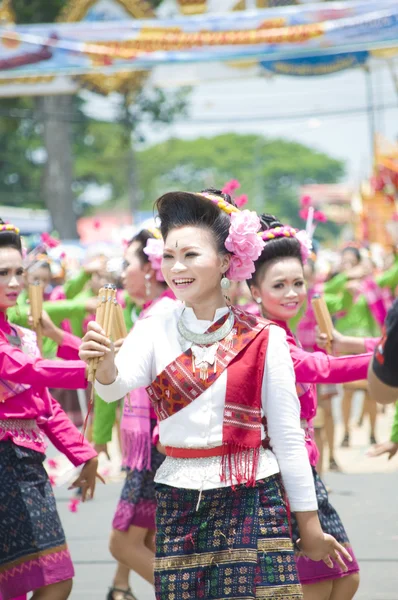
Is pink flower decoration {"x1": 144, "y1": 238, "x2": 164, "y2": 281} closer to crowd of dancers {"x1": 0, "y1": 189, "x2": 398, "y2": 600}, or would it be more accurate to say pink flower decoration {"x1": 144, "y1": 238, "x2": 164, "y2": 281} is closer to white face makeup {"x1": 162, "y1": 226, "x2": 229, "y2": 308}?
crowd of dancers {"x1": 0, "y1": 189, "x2": 398, "y2": 600}

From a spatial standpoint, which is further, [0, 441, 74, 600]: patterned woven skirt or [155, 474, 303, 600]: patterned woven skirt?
[0, 441, 74, 600]: patterned woven skirt

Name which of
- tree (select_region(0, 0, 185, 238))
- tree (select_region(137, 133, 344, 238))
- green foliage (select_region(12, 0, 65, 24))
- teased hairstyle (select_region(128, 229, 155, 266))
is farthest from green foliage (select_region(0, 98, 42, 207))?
teased hairstyle (select_region(128, 229, 155, 266))

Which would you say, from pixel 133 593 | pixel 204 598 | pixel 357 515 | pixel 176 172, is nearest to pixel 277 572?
pixel 204 598

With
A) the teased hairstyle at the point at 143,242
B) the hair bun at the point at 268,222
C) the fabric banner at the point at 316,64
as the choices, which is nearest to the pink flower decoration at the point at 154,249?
the teased hairstyle at the point at 143,242

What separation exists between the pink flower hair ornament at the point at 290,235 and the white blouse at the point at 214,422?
99 centimetres

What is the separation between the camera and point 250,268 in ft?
12.0

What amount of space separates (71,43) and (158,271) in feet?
46.2

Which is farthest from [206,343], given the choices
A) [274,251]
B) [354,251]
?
[354,251]

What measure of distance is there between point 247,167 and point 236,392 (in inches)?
3132

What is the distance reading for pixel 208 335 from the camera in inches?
138

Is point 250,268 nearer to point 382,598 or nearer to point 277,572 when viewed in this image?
point 277,572

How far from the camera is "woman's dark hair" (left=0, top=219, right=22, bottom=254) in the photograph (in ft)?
15.1

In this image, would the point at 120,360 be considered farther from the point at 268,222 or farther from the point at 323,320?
the point at 323,320

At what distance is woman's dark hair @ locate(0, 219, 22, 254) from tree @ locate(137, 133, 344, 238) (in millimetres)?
58922
